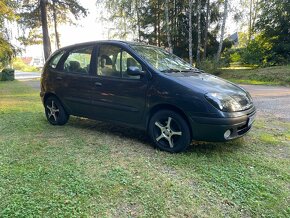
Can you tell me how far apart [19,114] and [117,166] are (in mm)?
4705

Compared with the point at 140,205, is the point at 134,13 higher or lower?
higher

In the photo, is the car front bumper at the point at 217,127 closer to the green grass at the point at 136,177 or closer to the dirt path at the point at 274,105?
the green grass at the point at 136,177

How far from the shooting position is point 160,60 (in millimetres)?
4719

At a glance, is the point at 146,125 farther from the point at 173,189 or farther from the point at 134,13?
the point at 134,13

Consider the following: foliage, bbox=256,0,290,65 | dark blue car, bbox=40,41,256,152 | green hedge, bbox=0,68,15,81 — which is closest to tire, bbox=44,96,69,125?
dark blue car, bbox=40,41,256,152

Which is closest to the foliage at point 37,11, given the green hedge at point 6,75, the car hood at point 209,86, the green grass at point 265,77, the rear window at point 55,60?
the green hedge at point 6,75

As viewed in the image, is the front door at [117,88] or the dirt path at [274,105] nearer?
the front door at [117,88]

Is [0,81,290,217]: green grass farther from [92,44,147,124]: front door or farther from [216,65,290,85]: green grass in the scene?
[216,65,290,85]: green grass

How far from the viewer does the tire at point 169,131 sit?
391cm

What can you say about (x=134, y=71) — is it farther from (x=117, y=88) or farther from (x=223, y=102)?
(x=223, y=102)

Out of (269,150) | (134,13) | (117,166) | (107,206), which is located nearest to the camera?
(107,206)

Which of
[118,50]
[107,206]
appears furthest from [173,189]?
[118,50]

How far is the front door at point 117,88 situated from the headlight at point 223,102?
1069 mm

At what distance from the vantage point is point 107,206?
8.64 ft
